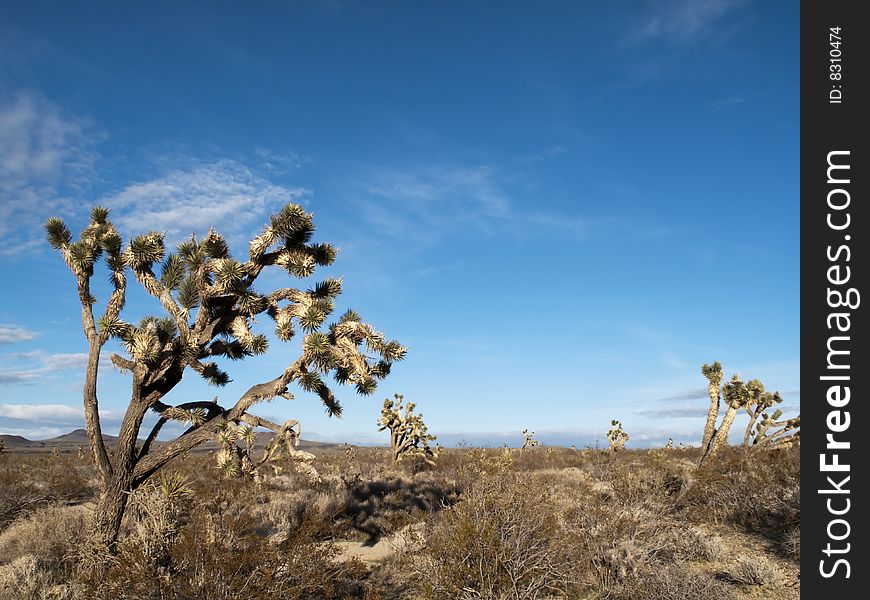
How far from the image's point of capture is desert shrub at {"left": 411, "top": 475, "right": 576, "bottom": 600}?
7012mm

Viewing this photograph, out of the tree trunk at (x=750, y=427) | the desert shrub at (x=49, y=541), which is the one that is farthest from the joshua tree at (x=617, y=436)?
the desert shrub at (x=49, y=541)

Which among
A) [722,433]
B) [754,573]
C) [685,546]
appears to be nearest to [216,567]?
[685,546]

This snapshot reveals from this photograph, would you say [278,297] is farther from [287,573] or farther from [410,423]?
[410,423]

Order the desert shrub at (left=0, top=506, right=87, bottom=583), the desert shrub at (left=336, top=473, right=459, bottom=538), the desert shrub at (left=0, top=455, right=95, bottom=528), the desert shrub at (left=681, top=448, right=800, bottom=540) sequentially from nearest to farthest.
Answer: the desert shrub at (left=0, top=506, right=87, bottom=583)
the desert shrub at (left=681, top=448, right=800, bottom=540)
the desert shrub at (left=0, top=455, right=95, bottom=528)
the desert shrub at (left=336, top=473, right=459, bottom=538)

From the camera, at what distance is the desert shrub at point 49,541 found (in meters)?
9.28

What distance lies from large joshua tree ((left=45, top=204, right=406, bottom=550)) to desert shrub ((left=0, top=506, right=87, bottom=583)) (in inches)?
39.1

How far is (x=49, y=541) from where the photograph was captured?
10211mm

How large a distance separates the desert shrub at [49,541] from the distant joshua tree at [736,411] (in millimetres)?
21801

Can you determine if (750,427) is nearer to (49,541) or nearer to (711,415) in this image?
(711,415)

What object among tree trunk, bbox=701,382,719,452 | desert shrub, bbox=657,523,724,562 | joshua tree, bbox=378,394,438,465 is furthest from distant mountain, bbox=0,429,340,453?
desert shrub, bbox=657,523,724,562

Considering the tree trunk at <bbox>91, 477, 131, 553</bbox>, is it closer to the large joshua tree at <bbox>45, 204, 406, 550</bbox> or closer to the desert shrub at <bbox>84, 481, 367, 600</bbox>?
the large joshua tree at <bbox>45, 204, 406, 550</bbox>

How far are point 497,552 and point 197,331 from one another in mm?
6731

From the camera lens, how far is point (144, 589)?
5.90 m
